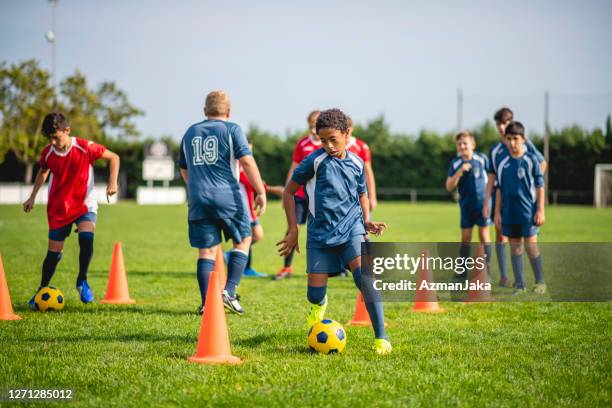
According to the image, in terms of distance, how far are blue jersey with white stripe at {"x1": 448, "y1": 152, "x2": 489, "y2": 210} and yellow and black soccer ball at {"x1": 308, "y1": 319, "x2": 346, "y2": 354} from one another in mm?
5023

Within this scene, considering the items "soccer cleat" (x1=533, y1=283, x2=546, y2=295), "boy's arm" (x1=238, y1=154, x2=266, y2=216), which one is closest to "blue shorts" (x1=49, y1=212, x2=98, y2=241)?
"boy's arm" (x1=238, y1=154, x2=266, y2=216)

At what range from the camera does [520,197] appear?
360 inches

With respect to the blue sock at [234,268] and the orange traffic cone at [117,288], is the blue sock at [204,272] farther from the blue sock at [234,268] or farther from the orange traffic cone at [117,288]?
the orange traffic cone at [117,288]

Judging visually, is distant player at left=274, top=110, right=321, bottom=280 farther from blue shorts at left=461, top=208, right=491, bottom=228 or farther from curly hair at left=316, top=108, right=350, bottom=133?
curly hair at left=316, top=108, right=350, bottom=133

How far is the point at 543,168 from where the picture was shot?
9.28 m

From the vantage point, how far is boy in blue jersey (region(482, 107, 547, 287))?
369 inches

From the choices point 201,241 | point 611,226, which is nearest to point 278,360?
point 201,241

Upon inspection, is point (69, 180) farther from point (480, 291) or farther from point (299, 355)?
point (480, 291)

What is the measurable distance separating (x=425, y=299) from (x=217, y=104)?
10.0 feet

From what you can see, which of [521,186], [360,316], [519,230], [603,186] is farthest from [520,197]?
[603,186]

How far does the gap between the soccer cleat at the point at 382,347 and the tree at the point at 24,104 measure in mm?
49083

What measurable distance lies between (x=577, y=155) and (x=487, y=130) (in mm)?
6794

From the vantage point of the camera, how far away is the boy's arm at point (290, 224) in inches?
219

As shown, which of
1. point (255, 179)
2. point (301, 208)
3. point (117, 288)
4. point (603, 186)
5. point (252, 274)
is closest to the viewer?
point (255, 179)
